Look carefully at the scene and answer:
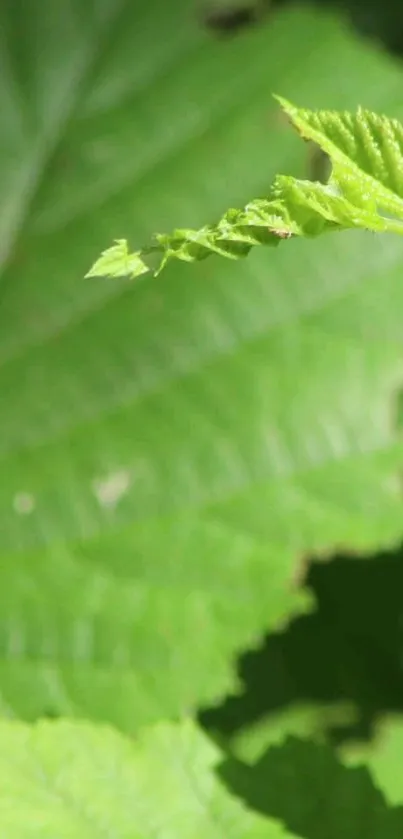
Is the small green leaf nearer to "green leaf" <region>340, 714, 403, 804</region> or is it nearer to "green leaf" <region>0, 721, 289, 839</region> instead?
"green leaf" <region>0, 721, 289, 839</region>

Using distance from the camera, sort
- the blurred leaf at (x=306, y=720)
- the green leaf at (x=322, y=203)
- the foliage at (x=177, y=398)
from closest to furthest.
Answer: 1. the green leaf at (x=322, y=203)
2. the foliage at (x=177, y=398)
3. the blurred leaf at (x=306, y=720)

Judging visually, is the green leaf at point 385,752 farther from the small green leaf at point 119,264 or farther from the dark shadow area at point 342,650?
the small green leaf at point 119,264

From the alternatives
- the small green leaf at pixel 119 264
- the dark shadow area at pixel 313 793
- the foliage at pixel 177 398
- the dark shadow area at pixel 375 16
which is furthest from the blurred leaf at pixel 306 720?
the dark shadow area at pixel 375 16

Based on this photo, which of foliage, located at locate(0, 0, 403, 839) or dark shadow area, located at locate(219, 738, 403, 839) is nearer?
dark shadow area, located at locate(219, 738, 403, 839)

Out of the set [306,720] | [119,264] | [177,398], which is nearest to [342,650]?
[306,720]

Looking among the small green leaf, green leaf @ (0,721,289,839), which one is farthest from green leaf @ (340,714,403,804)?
the small green leaf

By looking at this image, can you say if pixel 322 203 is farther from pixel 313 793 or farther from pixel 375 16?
pixel 375 16
